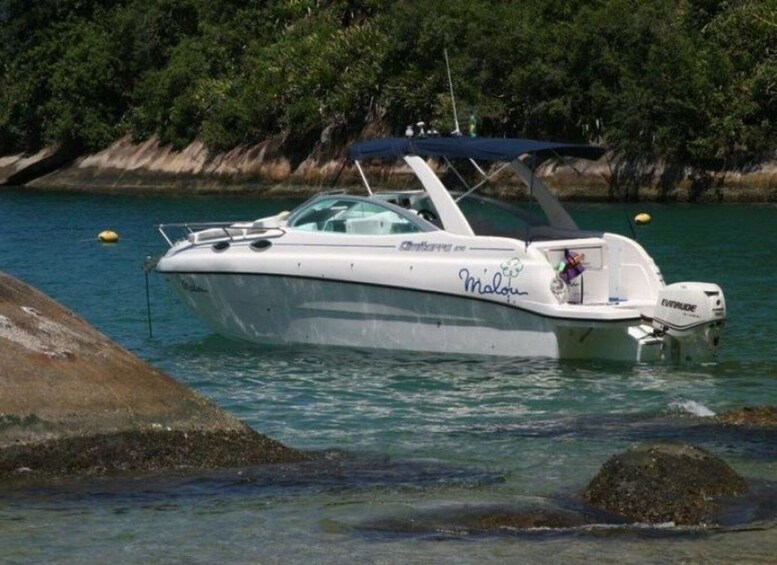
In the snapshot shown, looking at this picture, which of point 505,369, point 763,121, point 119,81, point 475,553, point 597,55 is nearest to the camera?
point 475,553

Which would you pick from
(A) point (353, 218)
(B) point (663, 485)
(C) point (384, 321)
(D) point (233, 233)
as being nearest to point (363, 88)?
(D) point (233, 233)

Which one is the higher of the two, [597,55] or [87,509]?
[597,55]

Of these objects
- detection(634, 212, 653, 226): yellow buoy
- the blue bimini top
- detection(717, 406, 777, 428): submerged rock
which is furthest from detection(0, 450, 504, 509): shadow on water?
detection(634, 212, 653, 226): yellow buoy

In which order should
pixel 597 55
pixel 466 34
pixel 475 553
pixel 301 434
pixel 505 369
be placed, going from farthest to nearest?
1. pixel 466 34
2. pixel 597 55
3. pixel 505 369
4. pixel 301 434
5. pixel 475 553

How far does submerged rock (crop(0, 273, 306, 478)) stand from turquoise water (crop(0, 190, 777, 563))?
25 cm

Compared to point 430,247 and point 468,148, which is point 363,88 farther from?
point 430,247

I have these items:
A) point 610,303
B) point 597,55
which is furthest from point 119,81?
point 610,303

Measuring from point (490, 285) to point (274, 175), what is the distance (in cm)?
4710

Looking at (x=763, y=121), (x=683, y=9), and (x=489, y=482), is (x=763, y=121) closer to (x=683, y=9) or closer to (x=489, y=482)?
(x=683, y=9)

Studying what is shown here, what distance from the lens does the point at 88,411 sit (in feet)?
38.0

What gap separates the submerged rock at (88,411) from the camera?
37.6 feet

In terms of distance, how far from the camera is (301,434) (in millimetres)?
14891

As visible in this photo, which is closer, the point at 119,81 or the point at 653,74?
the point at 653,74

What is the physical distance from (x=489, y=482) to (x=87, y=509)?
116 inches
